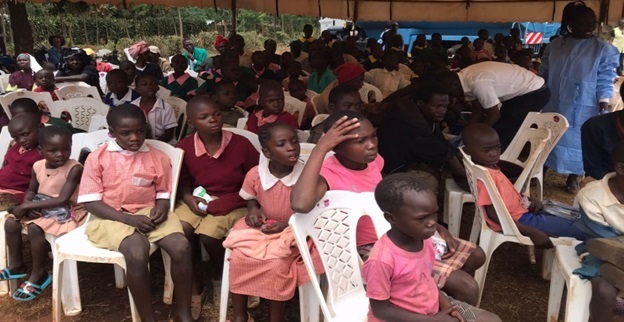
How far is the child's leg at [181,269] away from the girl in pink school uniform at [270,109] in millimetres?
1452

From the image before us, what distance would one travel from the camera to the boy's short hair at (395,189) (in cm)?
173

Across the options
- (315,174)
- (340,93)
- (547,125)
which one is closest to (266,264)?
(315,174)

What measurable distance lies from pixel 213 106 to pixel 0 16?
15089mm

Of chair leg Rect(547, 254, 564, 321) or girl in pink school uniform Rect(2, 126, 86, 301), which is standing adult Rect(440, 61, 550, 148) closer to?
chair leg Rect(547, 254, 564, 321)

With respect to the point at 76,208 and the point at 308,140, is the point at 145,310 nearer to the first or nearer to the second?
the point at 76,208

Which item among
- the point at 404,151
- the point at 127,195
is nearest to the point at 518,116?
the point at 404,151

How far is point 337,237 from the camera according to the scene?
2.19 m

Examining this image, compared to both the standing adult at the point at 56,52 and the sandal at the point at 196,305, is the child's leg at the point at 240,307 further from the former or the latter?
the standing adult at the point at 56,52

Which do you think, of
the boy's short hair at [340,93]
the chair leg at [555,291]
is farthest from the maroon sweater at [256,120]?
the chair leg at [555,291]

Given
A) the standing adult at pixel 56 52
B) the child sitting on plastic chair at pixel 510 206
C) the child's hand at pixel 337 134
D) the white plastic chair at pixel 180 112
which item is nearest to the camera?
the child's hand at pixel 337 134

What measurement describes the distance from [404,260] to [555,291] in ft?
4.30

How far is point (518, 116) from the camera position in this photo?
4145 mm

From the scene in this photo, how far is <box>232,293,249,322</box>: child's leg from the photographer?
248cm

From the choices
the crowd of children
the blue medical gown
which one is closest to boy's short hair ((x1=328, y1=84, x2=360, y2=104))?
the crowd of children
